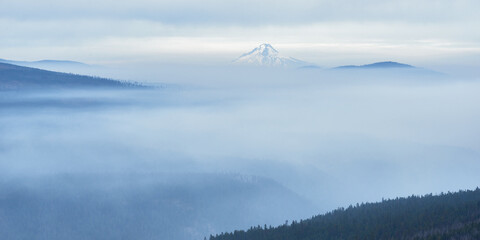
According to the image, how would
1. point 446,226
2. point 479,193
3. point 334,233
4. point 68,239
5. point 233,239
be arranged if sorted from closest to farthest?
point 446,226 < point 334,233 < point 479,193 < point 233,239 < point 68,239

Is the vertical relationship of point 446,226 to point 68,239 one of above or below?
above

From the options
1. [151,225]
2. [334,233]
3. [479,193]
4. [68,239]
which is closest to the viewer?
[334,233]

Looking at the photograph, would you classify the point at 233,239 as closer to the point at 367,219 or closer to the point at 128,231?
the point at 367,219

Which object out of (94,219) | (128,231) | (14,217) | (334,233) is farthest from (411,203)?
(14,217)

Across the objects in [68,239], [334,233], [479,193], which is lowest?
[68,239]

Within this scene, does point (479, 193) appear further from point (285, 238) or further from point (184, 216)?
point (184, 216)

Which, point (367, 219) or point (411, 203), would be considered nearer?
point (367, 219)

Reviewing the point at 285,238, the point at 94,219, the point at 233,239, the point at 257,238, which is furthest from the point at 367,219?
the point at 94,219
